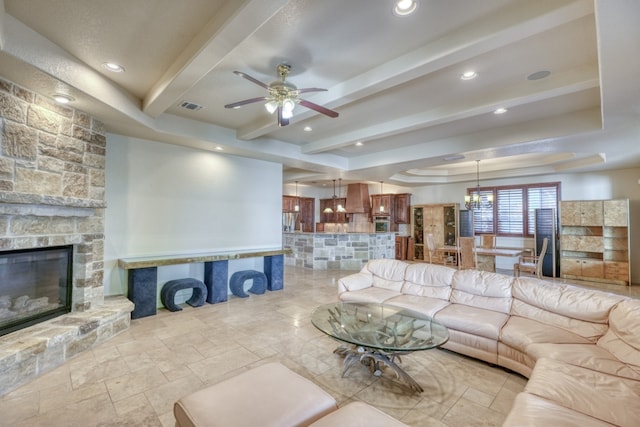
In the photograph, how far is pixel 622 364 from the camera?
83.3 inches

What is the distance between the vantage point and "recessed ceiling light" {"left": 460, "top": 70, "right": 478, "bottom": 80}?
2.90 metres

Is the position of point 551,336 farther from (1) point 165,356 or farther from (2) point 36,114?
(2) point 36,114

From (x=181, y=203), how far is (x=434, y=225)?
7521mm

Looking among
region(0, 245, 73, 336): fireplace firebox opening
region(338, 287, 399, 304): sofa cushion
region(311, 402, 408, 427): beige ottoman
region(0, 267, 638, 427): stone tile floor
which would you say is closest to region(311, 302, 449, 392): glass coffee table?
region(0, 267, 638, 427): stone tile floor

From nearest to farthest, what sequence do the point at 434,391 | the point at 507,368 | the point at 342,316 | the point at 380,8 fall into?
the point at 380,8
the point at 434,391
the point at 507,368
the point at 342,316

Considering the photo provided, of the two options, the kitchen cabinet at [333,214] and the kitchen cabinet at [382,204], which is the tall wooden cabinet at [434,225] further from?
the kitchen cabinet at [333,214]

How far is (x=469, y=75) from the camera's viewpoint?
116 inches

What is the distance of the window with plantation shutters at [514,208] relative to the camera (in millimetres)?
7531

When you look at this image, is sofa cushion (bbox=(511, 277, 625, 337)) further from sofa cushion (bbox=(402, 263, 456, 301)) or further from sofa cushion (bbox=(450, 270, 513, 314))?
sofa cushion (bbox=(402, 263, 456, 301))

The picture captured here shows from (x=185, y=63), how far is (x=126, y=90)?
4.51 feet

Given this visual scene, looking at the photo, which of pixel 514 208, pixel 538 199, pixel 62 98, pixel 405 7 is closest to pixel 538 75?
pixel 405 7

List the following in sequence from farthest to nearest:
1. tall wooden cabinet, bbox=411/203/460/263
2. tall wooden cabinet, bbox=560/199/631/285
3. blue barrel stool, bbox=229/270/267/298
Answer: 1. tall wooden cabinet, bbox=411/203/460/263
2. tall wooden cabinet, bbox=560/199/631/285
3. blue barrel stool, bbox=229/270/267/298

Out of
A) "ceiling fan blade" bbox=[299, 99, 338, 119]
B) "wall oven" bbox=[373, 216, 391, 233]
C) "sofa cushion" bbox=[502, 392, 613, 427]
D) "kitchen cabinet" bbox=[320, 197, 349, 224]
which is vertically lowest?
"sofa cushion" bbox=[502, 392, 613, 427]

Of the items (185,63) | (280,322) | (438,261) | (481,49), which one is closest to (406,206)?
(438,261)
